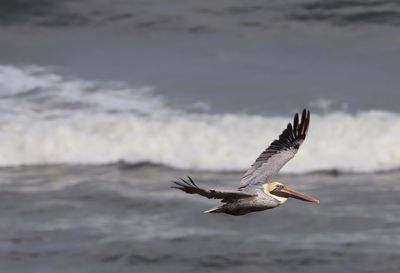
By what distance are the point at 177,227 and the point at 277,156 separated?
492 cm

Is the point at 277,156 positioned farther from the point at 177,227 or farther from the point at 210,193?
the point at 177,227

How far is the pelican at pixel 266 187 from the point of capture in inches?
590

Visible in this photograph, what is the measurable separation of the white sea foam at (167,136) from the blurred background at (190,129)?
0.12 feet

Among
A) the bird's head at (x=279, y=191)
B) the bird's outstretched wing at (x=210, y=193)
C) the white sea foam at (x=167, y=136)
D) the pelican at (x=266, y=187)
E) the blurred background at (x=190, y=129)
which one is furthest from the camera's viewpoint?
the white sea foam at (x=167, y=136)

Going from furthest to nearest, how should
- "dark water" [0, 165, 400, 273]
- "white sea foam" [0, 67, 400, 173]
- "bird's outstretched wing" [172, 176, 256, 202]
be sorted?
"white sea foam" [0, 67, 400, 173] → "dark water" [0, 165, 400, 273] → "bird's outstretched wing" [172, 176, 256, 202]

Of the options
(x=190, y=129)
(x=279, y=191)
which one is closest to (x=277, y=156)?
(x=279, y=191)

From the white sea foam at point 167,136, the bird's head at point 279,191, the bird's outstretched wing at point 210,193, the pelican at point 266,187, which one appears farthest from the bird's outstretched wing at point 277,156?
the white sea foam at point 167,136

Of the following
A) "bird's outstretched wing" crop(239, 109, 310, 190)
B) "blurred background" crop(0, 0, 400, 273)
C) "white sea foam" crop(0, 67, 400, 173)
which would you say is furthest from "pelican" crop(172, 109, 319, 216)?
"white sea foam" crop(0, 67, 400, 173)

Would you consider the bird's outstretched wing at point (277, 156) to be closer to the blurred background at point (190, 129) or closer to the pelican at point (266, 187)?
the pelican at point (266, 187)

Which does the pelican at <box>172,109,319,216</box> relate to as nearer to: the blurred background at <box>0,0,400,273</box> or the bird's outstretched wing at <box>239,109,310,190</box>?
the bird's outstretched wing at <box>239,109,310,190</box>

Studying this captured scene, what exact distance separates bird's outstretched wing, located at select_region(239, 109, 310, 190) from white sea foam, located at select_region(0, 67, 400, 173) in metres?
6.99

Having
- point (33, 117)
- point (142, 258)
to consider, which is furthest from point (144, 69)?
point (142, 258)

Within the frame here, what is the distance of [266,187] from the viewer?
15.4 meters

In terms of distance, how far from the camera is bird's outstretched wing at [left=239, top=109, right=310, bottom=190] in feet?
52.0
